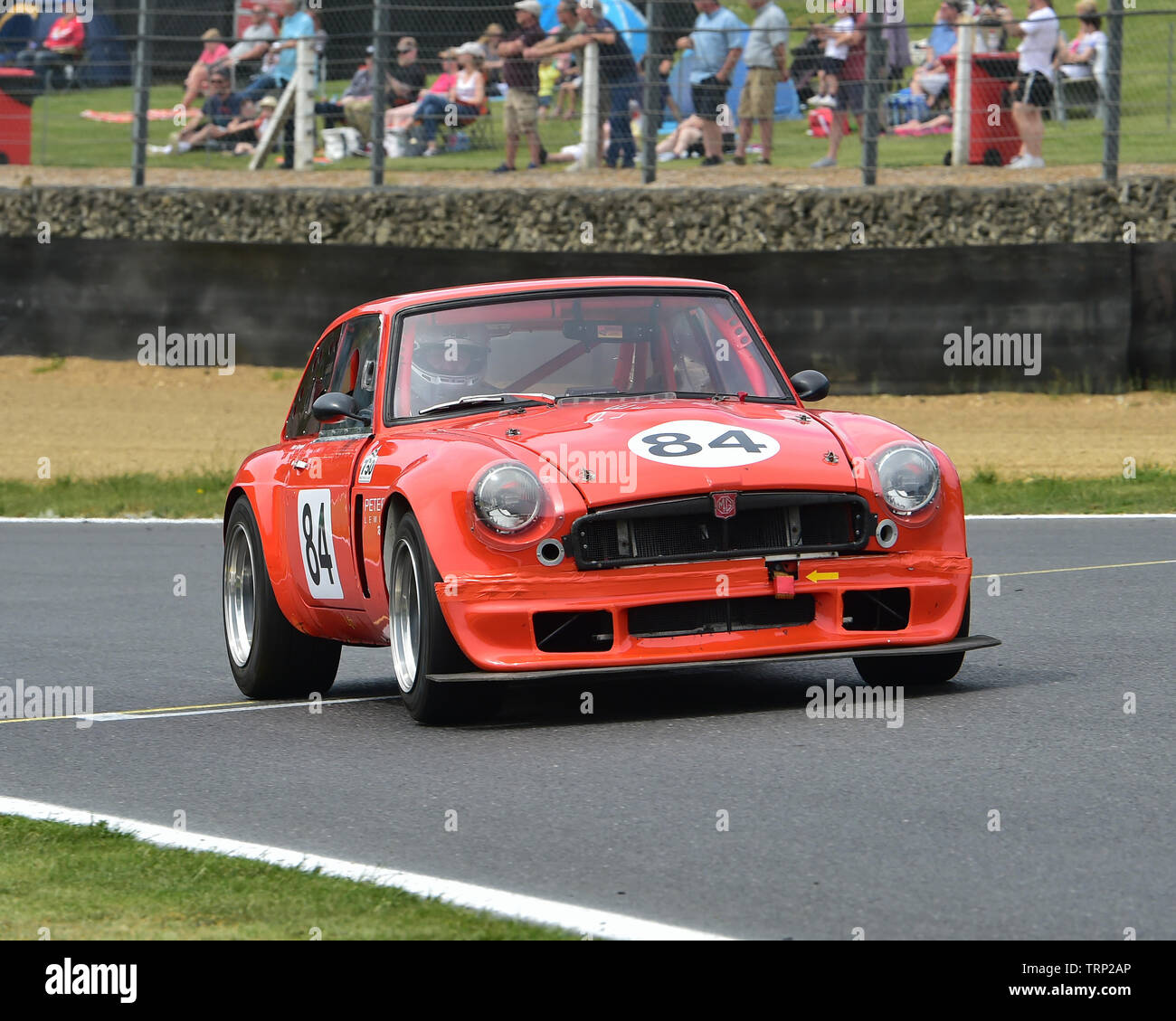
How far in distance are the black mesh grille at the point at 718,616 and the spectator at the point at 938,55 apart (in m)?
13.9

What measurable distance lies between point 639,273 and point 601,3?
12.9 feet

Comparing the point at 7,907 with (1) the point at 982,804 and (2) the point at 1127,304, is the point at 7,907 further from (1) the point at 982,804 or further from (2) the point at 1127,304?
(2) the point at 1127,304

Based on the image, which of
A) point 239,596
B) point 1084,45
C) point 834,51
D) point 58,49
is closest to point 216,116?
point 58,49

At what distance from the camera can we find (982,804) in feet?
19.1

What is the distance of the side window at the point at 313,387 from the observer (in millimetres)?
8859

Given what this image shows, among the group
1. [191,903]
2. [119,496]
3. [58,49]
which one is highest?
[58,49]

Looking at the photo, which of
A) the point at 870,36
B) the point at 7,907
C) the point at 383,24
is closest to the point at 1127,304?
the point at 870,36

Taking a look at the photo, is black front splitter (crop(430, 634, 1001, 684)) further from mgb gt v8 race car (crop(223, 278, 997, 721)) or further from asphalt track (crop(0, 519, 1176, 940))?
asphalt track (crop(0, 519, 1176, 940))

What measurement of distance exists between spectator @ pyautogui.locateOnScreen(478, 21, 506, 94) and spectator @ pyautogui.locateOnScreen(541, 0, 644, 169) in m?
0.67

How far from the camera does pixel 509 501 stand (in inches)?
274

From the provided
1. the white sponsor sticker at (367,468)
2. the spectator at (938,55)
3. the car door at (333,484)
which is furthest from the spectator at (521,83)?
the white sponsor sticker at (367,468)

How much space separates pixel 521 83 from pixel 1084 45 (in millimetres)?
5704

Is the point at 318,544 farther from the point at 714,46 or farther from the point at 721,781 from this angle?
the point at 714,46
